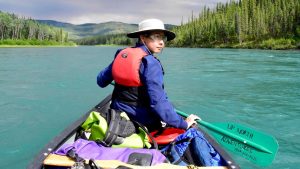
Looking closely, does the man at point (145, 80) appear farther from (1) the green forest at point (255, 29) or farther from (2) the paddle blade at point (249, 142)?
(1) the green forest at point (255, 29)

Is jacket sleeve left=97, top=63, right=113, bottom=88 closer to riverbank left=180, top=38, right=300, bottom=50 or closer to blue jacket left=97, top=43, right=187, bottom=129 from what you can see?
blue jacket left=97, top=43, right=187, bottom=129

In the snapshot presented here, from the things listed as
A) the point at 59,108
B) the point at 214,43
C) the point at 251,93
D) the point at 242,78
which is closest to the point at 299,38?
the point at 214,43

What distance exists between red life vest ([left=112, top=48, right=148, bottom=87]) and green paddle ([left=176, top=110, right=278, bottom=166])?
4.50 feet

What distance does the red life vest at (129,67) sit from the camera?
436 cm

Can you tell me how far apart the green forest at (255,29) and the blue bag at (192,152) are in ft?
234

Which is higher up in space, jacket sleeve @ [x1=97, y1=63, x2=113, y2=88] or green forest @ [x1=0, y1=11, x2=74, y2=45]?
green forest @ [x1=0, y1=11, x2=74, y2=45]

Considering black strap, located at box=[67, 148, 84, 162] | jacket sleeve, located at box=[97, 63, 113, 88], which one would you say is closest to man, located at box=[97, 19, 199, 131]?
jacket sleeve, located at box=[97, 63, 113, 88]

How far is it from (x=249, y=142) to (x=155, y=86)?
1.66 m

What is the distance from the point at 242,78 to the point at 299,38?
211 feet

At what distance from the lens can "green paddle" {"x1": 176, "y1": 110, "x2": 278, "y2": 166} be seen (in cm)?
461

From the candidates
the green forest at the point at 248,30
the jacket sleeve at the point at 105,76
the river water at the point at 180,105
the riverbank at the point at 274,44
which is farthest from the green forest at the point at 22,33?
the jacket sleeve at the point at 105,76

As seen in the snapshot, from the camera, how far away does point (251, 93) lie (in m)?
15.0

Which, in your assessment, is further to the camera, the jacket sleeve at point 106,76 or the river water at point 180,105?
the river water at point 180,105

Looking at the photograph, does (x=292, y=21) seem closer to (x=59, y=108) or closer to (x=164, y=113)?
(x=59, y=108)
